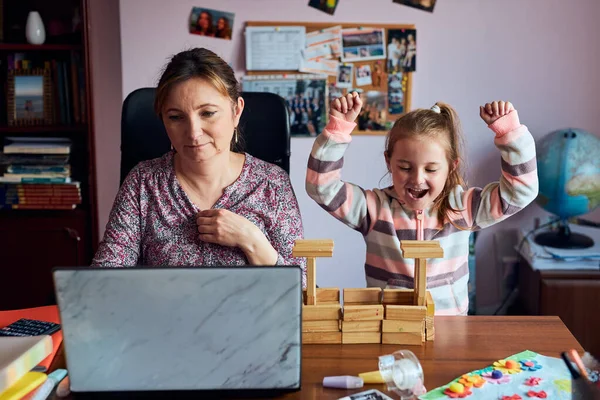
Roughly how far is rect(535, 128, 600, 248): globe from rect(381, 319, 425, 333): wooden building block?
1.61m

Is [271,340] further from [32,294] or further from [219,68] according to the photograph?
[32,294]

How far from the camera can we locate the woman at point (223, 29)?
2.88 metres

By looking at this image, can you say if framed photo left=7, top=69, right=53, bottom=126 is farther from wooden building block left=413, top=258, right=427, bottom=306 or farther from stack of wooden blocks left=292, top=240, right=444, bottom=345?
wooden building block left=413, top=258, right=427, bottom=306

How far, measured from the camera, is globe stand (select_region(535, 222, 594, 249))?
267 centimetres

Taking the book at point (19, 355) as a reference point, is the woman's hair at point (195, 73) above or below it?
above

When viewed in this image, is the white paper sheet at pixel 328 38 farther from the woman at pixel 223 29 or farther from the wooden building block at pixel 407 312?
the wooden building block at pixel 407 312

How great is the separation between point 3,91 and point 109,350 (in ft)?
7.54

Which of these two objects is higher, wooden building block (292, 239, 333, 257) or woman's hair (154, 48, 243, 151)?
woman's hair (154, 48, 243, 151)

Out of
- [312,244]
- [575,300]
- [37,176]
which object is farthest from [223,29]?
[312,244]

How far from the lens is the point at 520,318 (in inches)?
52.4

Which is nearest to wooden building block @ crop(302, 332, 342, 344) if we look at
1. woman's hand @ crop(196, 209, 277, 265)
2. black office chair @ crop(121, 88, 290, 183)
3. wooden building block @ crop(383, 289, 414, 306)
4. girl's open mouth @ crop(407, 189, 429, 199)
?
wooden building block @ crop(383, 289, 414, 306)

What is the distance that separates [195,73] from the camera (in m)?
1.56

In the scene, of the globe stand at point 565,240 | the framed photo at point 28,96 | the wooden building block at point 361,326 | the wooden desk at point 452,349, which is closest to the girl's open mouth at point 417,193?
the wooden desk at point 452,349

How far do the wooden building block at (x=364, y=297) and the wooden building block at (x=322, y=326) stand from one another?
5 cm
